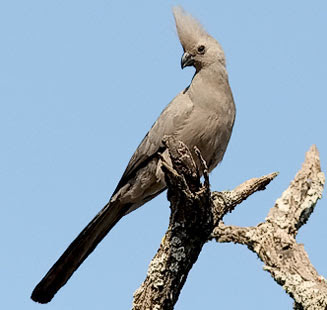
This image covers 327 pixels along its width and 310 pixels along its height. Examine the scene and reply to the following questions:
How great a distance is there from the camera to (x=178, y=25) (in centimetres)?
705

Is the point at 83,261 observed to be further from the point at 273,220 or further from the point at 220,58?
the point at 220,58

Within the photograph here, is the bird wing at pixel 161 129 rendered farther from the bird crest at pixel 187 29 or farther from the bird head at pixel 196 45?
the bird crest at pixel 187 29

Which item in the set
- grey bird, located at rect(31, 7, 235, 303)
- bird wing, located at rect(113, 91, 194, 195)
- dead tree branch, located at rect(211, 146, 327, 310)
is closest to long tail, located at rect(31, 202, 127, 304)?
grey bird, located at rect(31, 7, 235, 303)

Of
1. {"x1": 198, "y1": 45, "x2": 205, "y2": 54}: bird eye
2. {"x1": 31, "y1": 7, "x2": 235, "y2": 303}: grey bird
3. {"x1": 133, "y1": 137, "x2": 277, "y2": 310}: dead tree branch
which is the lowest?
{"x1": 133, "y1": 137, "x2": 277, "y2": 310}: dead tree branch

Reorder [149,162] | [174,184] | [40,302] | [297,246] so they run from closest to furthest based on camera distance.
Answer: [174,184] < [297,246] < [40,302] < [149,162]

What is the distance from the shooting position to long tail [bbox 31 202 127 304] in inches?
243

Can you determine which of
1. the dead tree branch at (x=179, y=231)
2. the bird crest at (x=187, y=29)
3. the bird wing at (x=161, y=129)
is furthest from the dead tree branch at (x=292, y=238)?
the bird crest at (x=187, y=29)

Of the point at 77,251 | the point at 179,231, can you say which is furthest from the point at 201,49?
the point at 179,231

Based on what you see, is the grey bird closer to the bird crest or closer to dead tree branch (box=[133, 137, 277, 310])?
the bird crest

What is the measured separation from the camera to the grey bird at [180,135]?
21.0ft

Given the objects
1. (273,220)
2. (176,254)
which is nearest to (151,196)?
(273,220)

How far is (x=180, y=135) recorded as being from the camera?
256 inches

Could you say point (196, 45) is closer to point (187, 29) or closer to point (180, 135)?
point (187, 29)

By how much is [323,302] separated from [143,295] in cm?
140
